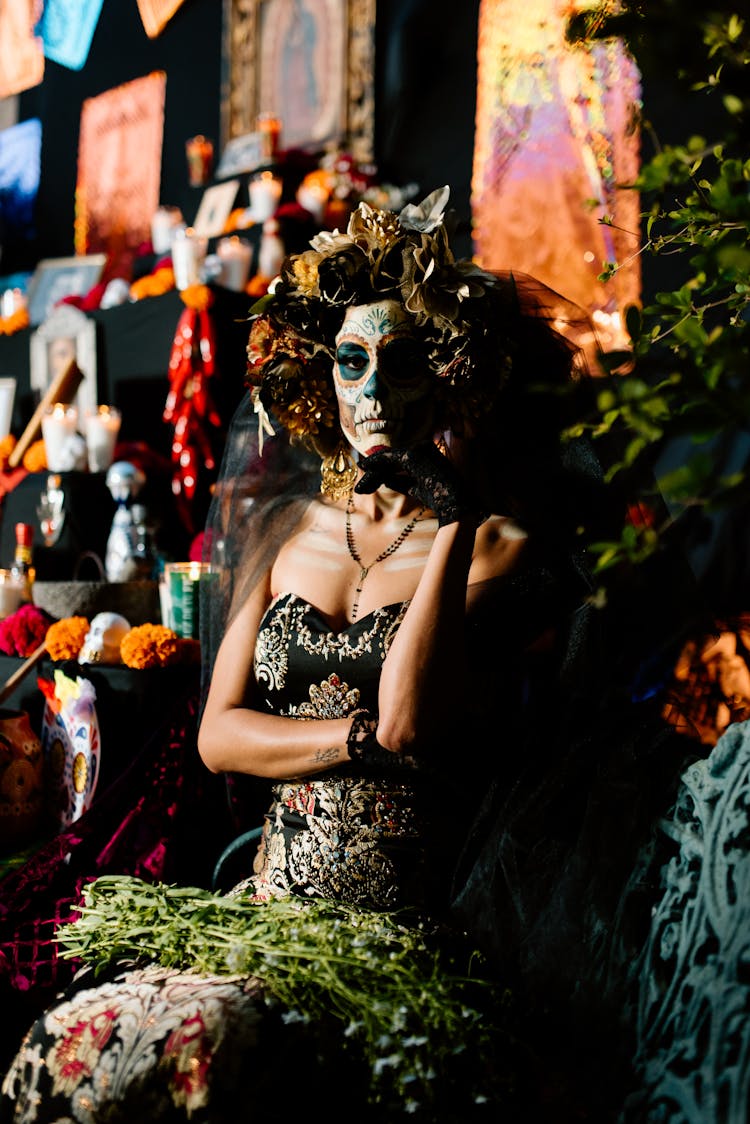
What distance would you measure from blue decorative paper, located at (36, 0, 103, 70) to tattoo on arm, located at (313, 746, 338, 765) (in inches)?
225

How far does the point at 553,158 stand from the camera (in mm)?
4023

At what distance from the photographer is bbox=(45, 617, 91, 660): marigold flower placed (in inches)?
97.9

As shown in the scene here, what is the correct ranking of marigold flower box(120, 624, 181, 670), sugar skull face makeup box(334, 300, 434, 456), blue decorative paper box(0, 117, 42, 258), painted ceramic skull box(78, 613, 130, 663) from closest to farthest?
1. sugar skull face makeup box(334, 300, 434, 456)
2. marigold flower box(120, 624, 181, 670)
3. painted ceramic skull box(78, 613, 130, 663)
4. blue decorative paper box(0, 117, 42, 258)

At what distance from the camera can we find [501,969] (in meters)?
1.46

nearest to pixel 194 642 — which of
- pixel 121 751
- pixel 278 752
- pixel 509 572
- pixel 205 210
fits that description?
pixel 121 751

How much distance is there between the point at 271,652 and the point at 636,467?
0.66m

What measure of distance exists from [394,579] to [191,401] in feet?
6.43

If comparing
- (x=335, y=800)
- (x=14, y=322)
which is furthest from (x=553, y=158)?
(x=335, y=800)

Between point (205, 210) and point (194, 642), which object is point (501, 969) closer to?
point (194, 642)

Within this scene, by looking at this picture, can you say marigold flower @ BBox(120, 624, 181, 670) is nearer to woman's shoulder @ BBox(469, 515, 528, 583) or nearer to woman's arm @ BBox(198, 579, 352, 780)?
woman's arm @ BBox(198, 579, 352, 780)

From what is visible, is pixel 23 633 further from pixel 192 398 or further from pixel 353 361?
pixel 353 361

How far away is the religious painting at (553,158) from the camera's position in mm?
3781

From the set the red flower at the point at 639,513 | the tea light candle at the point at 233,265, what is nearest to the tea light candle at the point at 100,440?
the tea light candle at the point at 233,265

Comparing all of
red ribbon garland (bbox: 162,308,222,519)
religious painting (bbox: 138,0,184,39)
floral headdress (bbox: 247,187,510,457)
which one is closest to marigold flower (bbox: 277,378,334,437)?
floral headdress (bbox: 247,187,510,457)
